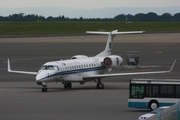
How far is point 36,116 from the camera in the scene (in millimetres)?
28484

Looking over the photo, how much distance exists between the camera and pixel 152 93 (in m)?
31.0

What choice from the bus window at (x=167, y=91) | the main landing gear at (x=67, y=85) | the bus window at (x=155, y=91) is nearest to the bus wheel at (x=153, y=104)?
the bus window at (x=155, y=91)

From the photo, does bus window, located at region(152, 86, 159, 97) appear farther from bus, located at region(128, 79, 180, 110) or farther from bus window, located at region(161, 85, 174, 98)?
bus window, located at region(161, 85, 174, 98)

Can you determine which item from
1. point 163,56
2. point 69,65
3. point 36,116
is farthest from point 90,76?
point 163,56

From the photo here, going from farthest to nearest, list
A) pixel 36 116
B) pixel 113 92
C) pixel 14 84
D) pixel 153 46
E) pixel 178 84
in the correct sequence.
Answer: pixel 153 46 → pixel 14 84 → pixel 113 92 → pixel 178 84 → pixel 36 116

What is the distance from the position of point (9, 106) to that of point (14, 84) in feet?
43.3

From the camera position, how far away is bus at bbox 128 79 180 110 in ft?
100

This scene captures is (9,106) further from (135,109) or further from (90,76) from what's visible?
(90,76)

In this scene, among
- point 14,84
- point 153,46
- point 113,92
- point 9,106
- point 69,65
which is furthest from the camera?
point 153,46

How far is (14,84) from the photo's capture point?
150 ft

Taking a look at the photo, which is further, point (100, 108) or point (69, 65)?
point (69, 65)

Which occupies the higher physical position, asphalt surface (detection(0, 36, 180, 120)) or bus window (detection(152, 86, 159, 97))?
bus window (detection(152, 86, 159, 97))

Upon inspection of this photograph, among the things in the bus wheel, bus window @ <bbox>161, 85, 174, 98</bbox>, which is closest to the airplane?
the bus wheel

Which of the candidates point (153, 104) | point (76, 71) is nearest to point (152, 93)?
point (153, 104)
